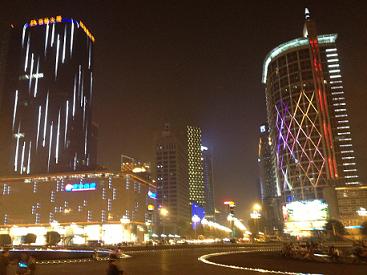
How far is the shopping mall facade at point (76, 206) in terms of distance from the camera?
13550 centimetres

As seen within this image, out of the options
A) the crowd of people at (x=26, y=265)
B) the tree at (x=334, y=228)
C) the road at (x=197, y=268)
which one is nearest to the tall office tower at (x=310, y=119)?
the tree at (x=334, y=228)

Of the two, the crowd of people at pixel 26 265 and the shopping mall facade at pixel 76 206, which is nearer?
the crowd of people at pixel 26 265

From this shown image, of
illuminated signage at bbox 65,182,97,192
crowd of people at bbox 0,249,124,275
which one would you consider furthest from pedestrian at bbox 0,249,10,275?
illuminated signage at bbox 65,182,97,192

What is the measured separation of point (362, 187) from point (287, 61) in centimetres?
6923

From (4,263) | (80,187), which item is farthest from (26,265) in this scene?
(80,187)

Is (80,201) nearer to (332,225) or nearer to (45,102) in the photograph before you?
(45,102)

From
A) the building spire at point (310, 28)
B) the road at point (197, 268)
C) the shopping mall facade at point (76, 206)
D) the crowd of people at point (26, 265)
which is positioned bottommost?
the road at point (197, 268)

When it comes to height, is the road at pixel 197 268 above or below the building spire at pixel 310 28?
below

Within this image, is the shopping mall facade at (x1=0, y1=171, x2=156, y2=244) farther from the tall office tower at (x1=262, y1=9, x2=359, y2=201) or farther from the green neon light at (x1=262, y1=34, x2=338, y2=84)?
the green neon light at (x1=262, y1=34, x2=338, y2=84)

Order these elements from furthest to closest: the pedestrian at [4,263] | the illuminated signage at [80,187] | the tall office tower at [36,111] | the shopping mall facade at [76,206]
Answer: the tall office tower at [36,111]
the illuminated signage at [80,187]
the shopping mall facade at [76,206]
the pedestrian at [4,263]

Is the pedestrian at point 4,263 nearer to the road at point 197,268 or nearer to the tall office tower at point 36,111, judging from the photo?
the road at point 197,268

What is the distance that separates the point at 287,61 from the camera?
581 feet

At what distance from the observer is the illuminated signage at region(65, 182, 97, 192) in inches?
5522

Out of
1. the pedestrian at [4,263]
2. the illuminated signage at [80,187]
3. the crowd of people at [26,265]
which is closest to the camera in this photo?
the crowd of people at [26,265]
